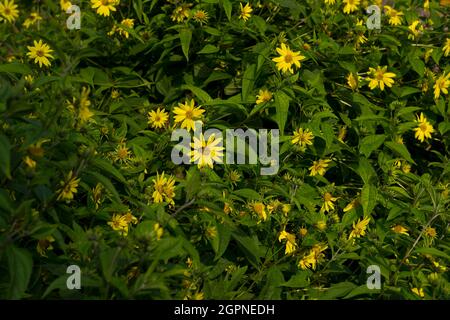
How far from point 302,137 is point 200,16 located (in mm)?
650

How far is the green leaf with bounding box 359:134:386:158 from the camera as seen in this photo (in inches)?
97.7

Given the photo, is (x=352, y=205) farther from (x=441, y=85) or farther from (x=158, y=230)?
(x=158, y=230)

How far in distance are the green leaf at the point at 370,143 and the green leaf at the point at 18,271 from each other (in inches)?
54.5

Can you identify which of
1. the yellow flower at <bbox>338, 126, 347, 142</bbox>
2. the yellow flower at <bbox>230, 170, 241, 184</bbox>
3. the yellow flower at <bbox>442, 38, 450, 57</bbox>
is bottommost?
the yellow flower at <bbox>230, 170, 241, 184</bbox>

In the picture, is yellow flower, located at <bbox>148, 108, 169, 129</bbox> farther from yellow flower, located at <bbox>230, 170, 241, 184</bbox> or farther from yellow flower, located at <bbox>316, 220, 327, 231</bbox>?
yellow flower, located at <bbox>316, 220, 327, 231</bbox>

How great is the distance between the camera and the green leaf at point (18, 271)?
5.04 ft

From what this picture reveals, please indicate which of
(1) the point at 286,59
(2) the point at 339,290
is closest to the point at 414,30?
(1) the point at 286,59

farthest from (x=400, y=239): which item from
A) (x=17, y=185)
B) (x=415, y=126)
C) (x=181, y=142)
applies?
(x=17, y=185)

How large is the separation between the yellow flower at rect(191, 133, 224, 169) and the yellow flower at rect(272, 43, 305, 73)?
421 mm

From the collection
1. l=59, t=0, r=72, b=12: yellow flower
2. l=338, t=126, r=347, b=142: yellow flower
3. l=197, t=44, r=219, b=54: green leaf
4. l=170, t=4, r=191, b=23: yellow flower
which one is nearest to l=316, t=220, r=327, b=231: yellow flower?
l=338, t=126, r=347, b=142: yellow flower

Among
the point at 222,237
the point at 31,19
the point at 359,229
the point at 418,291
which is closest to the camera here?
the point at 222,237

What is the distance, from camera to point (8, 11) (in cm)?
286
